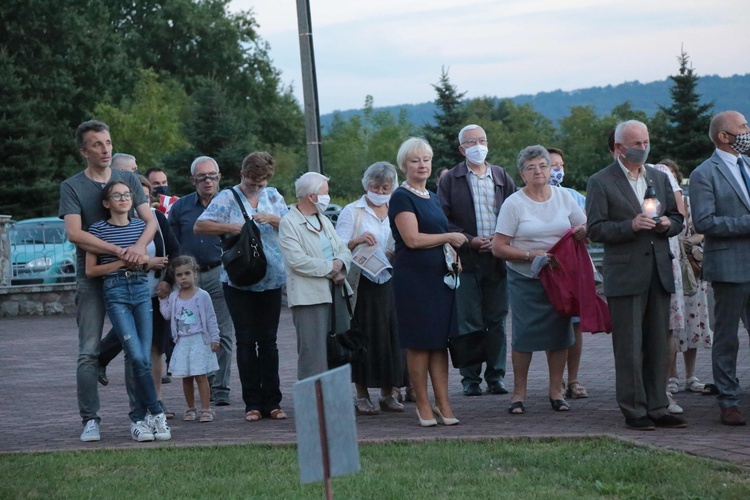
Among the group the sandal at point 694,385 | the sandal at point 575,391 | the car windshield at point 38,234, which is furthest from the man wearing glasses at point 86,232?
the car windshield at point 38,234

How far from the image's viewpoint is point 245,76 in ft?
225

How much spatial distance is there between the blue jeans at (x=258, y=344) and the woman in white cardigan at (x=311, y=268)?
0.46 m

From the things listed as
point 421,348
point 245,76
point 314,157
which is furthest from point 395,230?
point 245,76

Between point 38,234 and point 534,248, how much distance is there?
17.0m

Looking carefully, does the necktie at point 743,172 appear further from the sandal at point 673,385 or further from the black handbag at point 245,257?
the black handbag at point 245,257

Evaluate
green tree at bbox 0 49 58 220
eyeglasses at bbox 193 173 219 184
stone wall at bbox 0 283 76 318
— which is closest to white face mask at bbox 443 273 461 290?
eyeglasses at bbox 193 173 219 184

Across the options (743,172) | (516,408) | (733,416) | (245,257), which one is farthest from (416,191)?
(733,416)

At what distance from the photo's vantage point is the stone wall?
2555 cm

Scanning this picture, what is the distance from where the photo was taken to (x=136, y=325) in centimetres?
910

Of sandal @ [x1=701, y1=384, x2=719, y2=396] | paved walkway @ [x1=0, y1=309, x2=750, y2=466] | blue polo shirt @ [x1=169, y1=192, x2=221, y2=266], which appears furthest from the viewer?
blue polo shirt @ [x1=169, y1=192, x2=221, y2=266]

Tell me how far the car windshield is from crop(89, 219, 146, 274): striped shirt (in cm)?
1593

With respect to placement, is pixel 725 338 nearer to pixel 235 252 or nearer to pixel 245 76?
pixel 235 252

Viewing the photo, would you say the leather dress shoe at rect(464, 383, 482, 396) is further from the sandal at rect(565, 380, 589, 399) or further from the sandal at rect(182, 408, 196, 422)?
the sandal at rect(182, 408, 196, 422)

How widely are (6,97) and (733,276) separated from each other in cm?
3878
